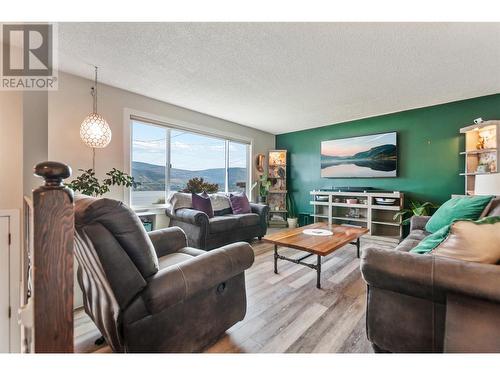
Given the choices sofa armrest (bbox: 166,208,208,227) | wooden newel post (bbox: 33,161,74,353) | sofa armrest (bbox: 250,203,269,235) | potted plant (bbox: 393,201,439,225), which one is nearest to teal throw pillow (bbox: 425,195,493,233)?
potted plant (bbox: 393,201,439,225)

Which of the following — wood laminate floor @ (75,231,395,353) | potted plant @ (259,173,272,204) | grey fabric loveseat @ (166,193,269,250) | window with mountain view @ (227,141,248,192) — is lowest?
→ wood laminate floor @ (75,231,395,353)

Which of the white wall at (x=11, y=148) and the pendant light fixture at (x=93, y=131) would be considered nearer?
the white wall at (x=11, y=148)

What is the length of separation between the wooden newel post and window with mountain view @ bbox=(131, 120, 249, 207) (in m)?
2.74

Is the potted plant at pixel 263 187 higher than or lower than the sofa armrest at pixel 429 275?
higher

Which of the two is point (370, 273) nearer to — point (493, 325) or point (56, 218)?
point (493, 325)

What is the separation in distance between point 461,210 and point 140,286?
270 cm

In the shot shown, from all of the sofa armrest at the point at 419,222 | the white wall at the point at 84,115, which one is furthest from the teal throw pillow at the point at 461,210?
the white wall at the point at 84,115

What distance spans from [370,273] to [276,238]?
1.21 m

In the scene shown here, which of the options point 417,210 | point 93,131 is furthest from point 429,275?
point 93,131

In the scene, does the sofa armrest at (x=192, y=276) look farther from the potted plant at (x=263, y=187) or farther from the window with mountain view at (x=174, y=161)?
the potted plant at (x=263, y=187)

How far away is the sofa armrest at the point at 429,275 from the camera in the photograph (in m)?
0.94

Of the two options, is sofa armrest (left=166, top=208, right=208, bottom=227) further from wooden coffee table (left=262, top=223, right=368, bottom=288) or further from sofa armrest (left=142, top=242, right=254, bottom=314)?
sofa armrest (left=142, top=242, right=254, bottom=314)

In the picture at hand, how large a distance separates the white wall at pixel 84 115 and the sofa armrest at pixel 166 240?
1.50m

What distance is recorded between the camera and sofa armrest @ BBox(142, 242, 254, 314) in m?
0.99
